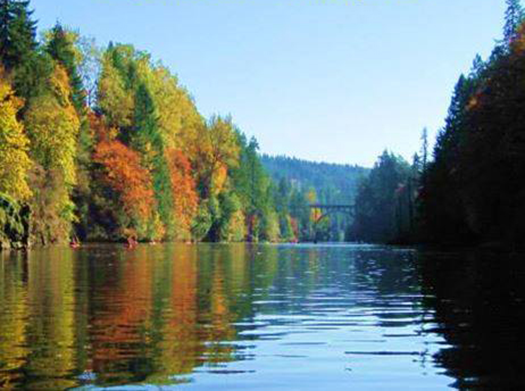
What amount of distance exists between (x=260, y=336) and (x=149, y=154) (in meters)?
91.3

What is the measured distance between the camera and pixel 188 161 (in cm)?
12438

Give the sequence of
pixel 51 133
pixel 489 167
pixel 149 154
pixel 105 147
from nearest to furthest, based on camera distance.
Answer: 1. pixel 489 167
2. pixel 51 133
3. pixel 105 147
4. pixel 149 154

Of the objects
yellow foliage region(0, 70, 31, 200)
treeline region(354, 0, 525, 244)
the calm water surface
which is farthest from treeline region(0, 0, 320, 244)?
the calm water surface

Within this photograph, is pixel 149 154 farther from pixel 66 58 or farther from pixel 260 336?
pixel 260 336

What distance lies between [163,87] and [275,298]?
9315cm

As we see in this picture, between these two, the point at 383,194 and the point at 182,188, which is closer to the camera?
the point at 182,188

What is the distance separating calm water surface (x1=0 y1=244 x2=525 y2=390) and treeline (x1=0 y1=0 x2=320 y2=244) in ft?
128

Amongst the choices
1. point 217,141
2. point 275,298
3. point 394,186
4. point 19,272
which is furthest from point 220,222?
point 275,298

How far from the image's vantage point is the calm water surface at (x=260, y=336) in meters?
9.65

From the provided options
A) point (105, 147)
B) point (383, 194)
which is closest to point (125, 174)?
point (105, 147)

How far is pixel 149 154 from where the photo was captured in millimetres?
103562

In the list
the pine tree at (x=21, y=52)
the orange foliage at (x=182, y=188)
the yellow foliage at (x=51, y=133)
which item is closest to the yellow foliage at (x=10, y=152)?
the yellow foliage at (x=51, y=133)

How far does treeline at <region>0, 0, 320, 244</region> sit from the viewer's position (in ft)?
226

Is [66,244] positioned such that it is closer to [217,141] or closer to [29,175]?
[29,175]
